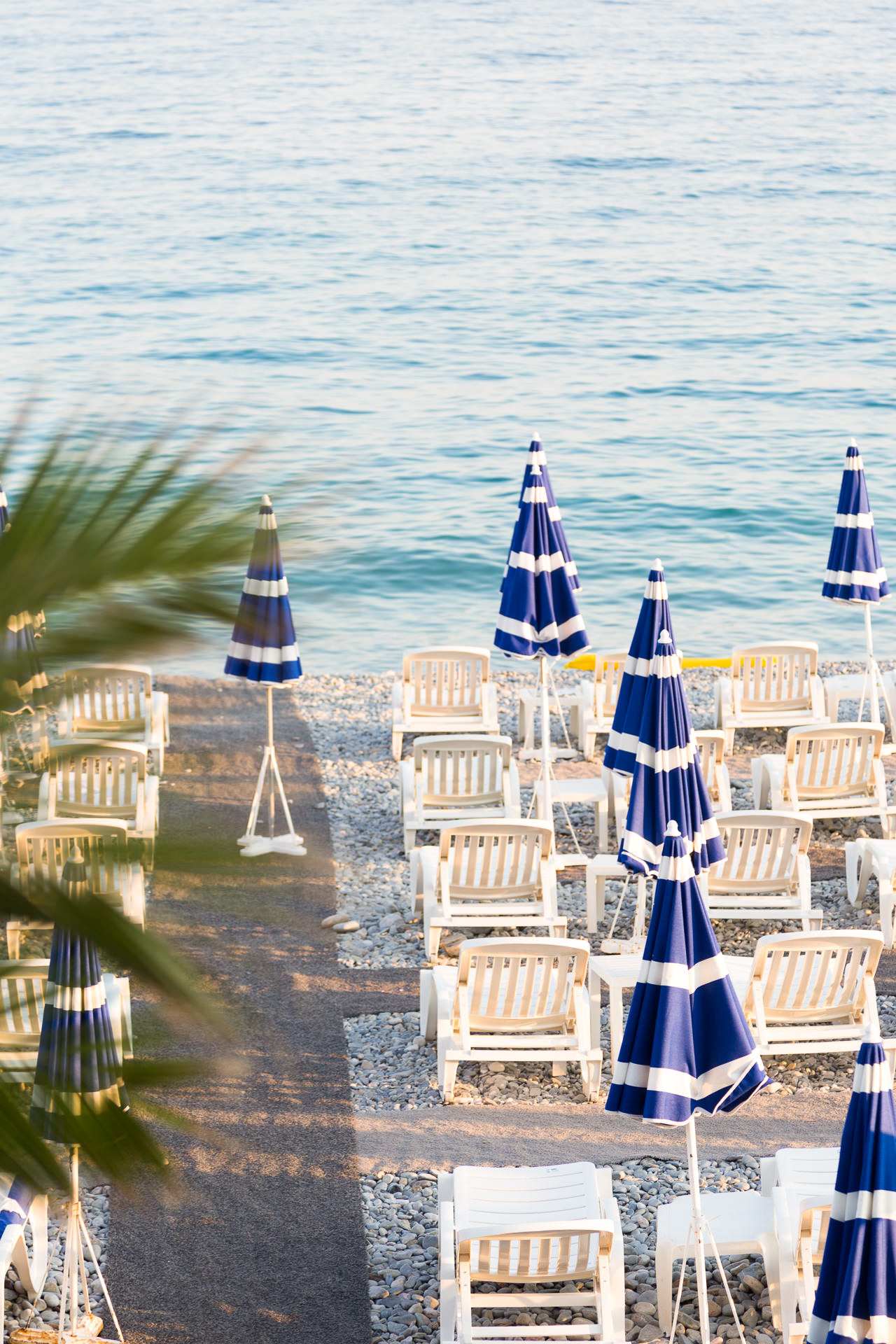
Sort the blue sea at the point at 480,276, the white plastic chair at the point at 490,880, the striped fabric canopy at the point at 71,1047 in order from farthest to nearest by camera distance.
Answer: the blue sea at the point at 480,276
the white plastic chair at the point at 490,880
the striped fabric canopy at the point at 71,1047

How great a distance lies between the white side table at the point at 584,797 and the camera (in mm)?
11578

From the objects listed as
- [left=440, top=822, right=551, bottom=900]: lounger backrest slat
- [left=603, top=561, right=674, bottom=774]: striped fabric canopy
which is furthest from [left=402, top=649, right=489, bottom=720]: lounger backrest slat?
[left=603, top=561, right=674, bottom=774]: striped fabric canopy

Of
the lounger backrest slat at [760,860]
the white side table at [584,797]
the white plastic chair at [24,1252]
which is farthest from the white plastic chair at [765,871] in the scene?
the white plastic chair at [24,1252]

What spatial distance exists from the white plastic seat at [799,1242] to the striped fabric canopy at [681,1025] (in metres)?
A: 0.60

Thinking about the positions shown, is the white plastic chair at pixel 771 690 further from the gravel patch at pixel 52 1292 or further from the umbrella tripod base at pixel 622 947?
the gravel patch at pixel 52 1292

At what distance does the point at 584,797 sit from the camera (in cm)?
1166

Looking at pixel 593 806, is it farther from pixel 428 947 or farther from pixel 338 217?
pixel 338 217

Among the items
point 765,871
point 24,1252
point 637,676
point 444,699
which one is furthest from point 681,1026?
point 444,699

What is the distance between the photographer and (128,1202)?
1.34 meters

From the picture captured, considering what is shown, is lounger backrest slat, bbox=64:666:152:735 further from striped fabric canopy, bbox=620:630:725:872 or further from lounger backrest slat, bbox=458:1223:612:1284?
striped fabric canopy, bbox=620:630:725:872

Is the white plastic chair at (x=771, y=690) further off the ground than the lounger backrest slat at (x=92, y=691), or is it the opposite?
the white plastic chair at (x=771, y=690)

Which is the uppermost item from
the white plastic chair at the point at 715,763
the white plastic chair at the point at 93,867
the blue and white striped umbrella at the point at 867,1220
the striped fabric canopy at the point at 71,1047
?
the white plastic chair at the point at 715,763

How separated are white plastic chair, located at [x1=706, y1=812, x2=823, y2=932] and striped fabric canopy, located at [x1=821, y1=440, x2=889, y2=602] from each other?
2.68 meters

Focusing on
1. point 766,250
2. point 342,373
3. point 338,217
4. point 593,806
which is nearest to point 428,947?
point 593,806
